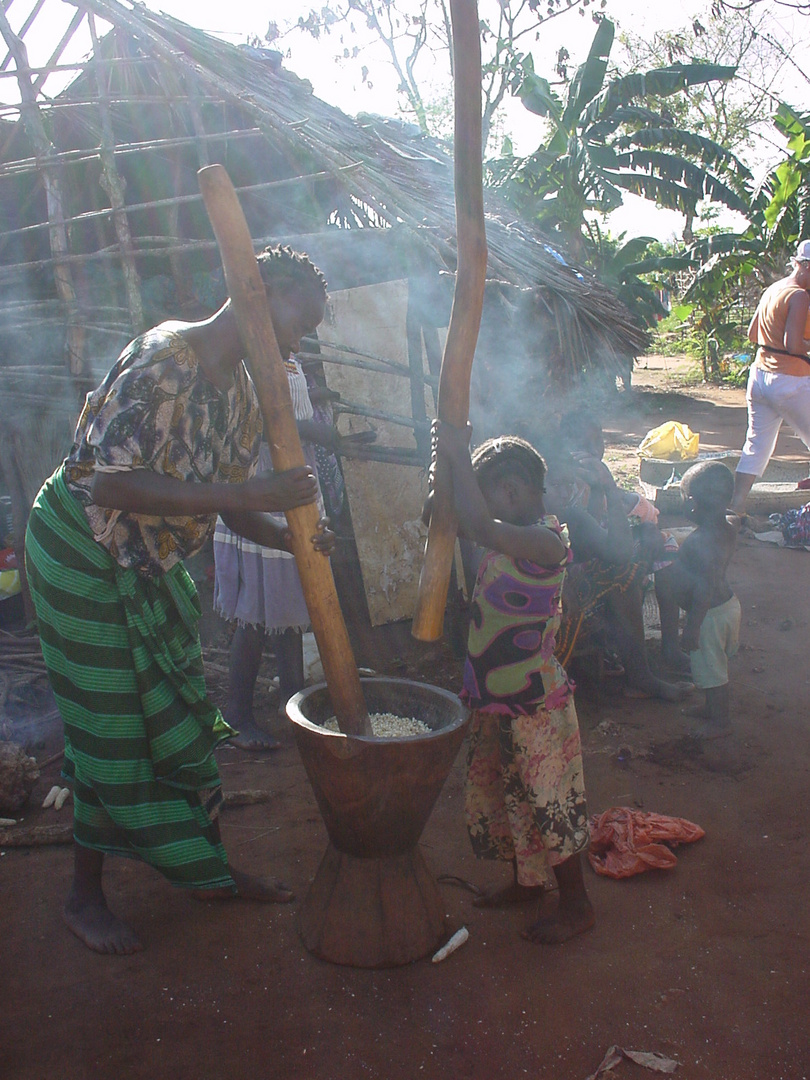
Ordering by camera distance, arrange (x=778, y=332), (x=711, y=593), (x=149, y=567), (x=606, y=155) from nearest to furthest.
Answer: (x=149, y=567)
(x=711, y=593)
(x=778, y=332)
(x=606, y=155)

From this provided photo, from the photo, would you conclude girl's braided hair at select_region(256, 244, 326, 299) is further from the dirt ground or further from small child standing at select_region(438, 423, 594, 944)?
the dirt ground

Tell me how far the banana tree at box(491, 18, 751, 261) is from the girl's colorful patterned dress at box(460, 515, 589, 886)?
12.6 m

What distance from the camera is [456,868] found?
275 centimetres

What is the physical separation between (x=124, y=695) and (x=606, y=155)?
1395 centimetres

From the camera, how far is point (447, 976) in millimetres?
2203

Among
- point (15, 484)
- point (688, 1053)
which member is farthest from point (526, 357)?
point (688, 1053)

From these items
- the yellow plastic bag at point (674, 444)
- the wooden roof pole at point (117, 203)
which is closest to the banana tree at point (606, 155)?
the yellow plastic bag at point (674, 444)

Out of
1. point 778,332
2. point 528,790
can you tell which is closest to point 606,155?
point 778,332

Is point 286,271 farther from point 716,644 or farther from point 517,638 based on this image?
point 716,644

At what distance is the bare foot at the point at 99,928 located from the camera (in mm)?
2285

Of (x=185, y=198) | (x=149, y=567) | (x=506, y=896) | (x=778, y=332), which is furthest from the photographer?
(x=778, y=332)

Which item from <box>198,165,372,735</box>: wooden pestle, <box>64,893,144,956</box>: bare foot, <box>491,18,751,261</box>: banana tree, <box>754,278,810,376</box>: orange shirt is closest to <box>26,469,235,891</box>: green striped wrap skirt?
<box>64,893,144,956</box>: bare foot

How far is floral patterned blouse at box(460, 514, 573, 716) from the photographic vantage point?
2.30 meters

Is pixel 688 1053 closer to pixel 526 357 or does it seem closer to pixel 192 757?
pixel 192 757
